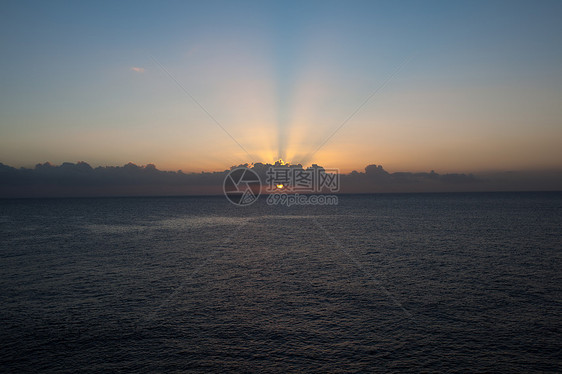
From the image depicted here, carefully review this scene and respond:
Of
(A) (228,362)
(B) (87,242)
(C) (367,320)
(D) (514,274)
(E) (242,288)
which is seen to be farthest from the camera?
(B) (87,242)

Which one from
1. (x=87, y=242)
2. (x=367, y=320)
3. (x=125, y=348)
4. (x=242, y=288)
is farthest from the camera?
(x=87, y=242)

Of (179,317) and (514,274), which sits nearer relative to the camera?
(179,317)

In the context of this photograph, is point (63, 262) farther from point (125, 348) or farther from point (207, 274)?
point (125, 348)

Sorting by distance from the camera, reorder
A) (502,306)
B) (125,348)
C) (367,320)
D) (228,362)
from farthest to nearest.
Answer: (502,306)
(367,320)
(125,348)
(228,362)

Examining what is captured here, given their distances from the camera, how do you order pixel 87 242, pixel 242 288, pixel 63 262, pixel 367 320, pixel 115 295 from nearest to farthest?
pixel 367 320, pixel 115 295, pixel 242 288, pixel 63 262, pixel 87 242

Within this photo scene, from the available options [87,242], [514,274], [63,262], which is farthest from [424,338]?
[87,242]

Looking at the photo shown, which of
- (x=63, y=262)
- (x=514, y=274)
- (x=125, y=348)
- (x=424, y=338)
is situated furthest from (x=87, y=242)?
(x=514, y=274)

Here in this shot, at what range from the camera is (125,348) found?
19.0 meters

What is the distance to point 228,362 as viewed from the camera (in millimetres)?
17562

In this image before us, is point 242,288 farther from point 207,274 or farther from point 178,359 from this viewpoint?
point 178,359

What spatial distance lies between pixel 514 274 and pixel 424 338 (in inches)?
811

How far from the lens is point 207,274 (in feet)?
118

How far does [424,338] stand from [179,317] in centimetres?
1575

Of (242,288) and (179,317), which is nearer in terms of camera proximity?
(179,317)
